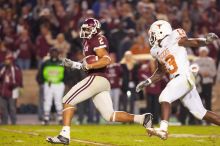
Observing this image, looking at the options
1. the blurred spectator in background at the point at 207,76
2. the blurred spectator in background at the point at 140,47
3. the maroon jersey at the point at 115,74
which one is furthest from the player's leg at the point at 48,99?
the blurred spectator in background at the point at 207,76

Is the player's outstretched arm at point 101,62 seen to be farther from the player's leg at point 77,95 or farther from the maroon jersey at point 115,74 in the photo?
the maroon jersey at point 115,74

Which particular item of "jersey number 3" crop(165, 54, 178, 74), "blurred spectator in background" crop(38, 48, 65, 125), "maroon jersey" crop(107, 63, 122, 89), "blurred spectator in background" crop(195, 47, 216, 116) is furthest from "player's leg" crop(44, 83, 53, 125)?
"jersey number 3" crop(165, 54, 178, 74)

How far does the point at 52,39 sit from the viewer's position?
19016 millimetres

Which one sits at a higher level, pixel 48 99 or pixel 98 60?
pixel 98 60

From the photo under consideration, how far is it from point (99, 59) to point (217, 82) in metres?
9.30

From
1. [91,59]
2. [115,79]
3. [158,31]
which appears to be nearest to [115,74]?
[115,79]

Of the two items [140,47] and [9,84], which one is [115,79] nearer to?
[140,47]

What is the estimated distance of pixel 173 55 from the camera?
32.4ft

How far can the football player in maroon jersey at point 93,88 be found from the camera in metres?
9.67

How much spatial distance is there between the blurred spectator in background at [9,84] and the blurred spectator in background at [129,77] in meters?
2.25

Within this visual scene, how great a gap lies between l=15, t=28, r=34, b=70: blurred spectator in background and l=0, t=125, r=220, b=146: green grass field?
5285mm

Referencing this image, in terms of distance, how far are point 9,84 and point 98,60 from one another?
279 inches

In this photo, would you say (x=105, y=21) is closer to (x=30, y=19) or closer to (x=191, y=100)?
(x=30, y=19)

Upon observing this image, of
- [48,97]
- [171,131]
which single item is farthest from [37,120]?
[171,131]
